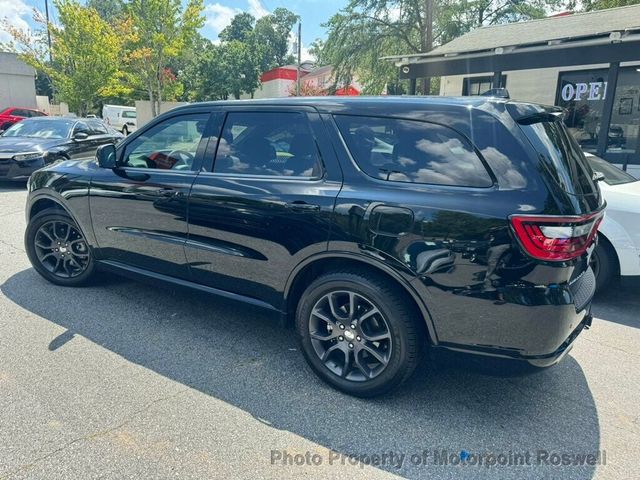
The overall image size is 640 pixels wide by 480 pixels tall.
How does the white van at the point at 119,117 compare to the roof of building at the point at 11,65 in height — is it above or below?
below

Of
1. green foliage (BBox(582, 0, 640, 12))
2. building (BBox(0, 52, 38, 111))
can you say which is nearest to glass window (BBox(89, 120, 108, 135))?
green foliage (BBox(582, 0, 640, 12))

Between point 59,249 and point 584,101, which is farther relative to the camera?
point 584,101

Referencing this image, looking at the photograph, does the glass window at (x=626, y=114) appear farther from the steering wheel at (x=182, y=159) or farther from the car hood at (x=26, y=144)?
the car hood at (x=26, y=144)

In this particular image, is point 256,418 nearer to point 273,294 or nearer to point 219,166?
point 273,294

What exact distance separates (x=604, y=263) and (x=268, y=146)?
3287 mm

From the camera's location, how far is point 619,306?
14.6 ft

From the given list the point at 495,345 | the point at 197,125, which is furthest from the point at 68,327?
the point at 495,345

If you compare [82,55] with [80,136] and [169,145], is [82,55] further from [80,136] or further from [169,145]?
[169,145]

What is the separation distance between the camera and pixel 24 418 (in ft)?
8.46

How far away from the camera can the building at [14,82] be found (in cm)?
3069

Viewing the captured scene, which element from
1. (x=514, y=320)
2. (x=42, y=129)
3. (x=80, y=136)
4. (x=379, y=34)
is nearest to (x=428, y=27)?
(x=379, y=34)

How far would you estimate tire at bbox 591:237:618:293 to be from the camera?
433 cm

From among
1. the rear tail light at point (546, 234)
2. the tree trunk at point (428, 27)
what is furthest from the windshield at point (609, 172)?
the tree trunk at point (428, 27)

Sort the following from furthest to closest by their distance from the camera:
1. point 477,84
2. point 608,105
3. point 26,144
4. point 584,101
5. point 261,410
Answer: point 477,84, point 584,101, point 26,144, point 608,105, point 261,410
